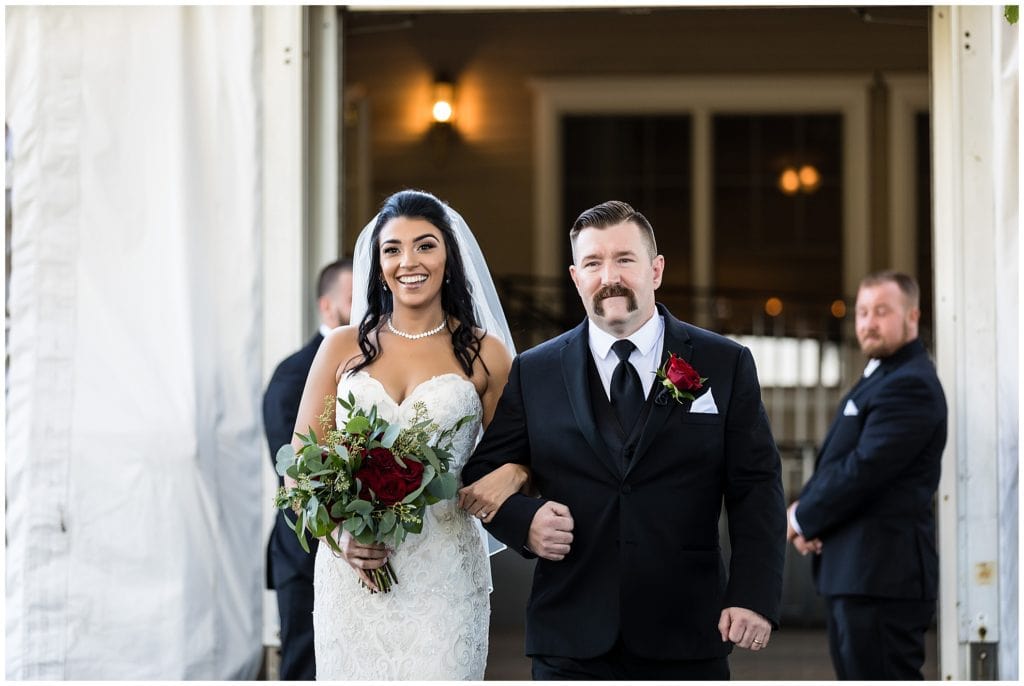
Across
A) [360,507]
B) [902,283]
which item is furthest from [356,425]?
[902,283]

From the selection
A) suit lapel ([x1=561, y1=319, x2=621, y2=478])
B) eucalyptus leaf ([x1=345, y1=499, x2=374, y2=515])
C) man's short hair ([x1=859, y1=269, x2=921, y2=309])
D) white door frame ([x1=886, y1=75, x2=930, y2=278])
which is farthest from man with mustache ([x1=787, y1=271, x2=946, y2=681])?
white door frame ([x1=886, y1=75, x2=930, y2=278])

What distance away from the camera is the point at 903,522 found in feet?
17.8

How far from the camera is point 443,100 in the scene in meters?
12.2

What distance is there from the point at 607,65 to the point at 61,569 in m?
7.90

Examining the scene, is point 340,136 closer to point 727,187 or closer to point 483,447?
point 483,447

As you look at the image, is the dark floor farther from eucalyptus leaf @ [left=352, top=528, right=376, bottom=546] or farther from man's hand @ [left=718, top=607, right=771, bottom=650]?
man's hand @ [left=718, top=607, right=771, bottom=650]

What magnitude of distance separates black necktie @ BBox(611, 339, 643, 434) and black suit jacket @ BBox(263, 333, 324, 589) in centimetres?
204

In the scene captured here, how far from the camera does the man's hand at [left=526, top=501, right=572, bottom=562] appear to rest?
3.50 m

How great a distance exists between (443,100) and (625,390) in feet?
29.3

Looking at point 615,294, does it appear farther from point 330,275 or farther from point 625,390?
point 330,275

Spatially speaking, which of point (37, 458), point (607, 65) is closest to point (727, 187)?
point (607, 65)

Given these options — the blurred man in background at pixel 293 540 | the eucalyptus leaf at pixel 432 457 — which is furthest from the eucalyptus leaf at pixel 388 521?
the blurred man in background at pixel 293 540

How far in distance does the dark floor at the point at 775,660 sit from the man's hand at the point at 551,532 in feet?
11.9

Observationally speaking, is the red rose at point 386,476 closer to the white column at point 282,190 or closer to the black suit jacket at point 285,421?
the black suit jacket at point 285,421
